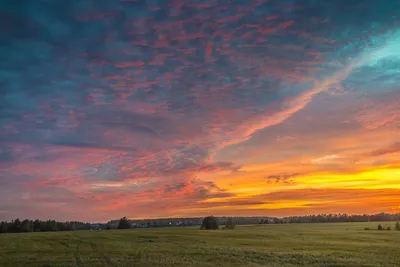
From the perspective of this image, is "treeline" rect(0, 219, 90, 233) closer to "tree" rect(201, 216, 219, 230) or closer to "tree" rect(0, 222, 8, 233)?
"tree" rect(0, 222, 8, 233)

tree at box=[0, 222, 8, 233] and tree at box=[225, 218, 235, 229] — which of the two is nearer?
tree at box=[0, 222, 8, 233]

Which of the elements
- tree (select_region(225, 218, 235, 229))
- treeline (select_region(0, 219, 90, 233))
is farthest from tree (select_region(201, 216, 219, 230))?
treeline (select_region(0, 219, 90, 233))

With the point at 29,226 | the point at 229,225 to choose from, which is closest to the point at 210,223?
the point at 229,225

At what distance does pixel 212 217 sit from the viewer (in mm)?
166125

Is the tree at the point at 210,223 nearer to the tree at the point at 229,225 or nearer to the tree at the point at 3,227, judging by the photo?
the tree at the point at 229,225

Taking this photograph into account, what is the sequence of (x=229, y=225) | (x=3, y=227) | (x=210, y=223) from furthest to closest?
(x=229, y=225), (x=3, y=227), (x=210, y=223)

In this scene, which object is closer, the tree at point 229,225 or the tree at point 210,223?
the tree at point 210,223

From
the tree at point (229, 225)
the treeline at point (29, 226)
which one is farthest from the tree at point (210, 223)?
the treeline at point (29, 226)

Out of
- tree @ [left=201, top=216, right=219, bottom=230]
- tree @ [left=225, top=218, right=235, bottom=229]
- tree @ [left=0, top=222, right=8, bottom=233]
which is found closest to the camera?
tree @ [left=201, top=216, right=219, bottom=230]

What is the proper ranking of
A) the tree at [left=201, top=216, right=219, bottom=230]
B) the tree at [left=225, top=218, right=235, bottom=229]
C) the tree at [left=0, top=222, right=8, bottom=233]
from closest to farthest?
the tree at [left=201, top=216, right=219, bottom=230] → the tree at [left=0, top=222, right=8, bottom=233] → the tree at [left=225, top=218, right=235, bottom=229]

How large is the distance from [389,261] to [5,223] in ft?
561

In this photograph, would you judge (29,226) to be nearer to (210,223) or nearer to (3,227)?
(3,227)

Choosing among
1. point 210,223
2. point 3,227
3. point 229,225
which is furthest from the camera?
point 229,225

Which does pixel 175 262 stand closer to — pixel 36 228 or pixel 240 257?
pixel 240 257
